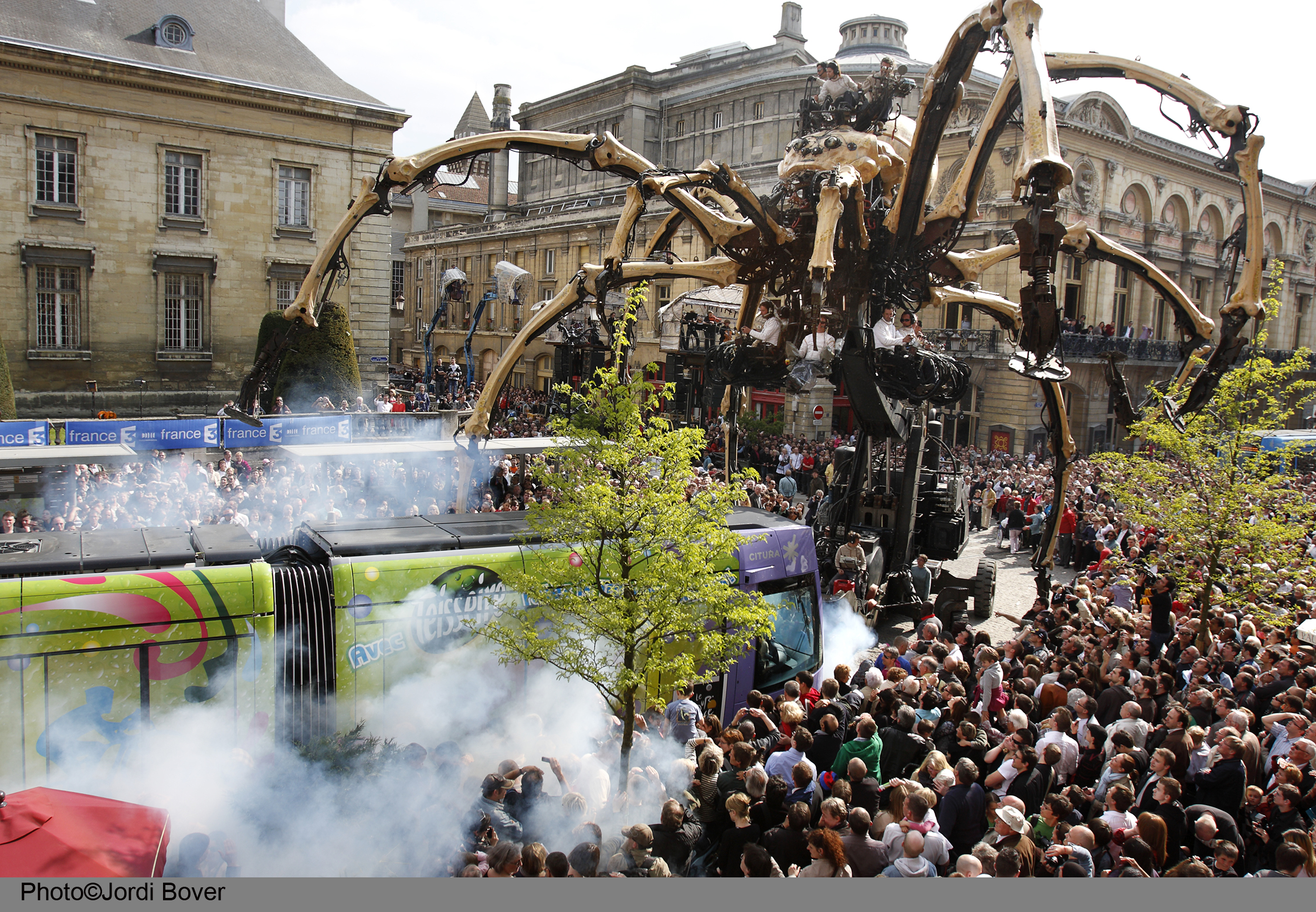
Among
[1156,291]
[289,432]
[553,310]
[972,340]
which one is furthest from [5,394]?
[972,340]

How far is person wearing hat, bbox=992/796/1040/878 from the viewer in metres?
5.95

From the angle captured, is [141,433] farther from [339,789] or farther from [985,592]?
[985,592]

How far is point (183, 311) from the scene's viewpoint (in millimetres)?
34906

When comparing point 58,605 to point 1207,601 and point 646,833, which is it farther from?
point 1207,601

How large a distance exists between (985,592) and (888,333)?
572 centimetres

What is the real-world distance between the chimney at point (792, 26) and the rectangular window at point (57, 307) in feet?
131

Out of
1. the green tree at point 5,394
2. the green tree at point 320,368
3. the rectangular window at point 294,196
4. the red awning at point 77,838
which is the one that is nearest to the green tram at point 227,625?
the red awning at point 77,838

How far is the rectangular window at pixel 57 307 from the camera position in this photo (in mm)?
32531

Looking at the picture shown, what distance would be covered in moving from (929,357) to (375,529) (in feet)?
26.3

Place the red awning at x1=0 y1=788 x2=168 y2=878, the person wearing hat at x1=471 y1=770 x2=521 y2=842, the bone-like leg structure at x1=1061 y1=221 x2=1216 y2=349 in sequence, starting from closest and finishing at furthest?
the red awning at x1=0 y1=788 x2=168 y2=878
the person wearing hat at x1=471 y1=770 x2=521 y2=842
the bone-like leg structure at x1=1061 y1=221 x2=1216 y2=349

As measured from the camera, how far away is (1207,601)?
12.4 m

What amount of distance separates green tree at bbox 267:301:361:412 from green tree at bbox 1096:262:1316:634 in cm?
2319

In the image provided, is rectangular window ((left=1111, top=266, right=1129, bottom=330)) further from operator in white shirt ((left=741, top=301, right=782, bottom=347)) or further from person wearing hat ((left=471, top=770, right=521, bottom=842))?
person wearing hat ((left=471, top=770, right=521, bottom=842))

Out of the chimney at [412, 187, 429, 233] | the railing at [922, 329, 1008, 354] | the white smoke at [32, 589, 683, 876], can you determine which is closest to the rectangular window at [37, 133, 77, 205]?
the white smoke at [32, 589, 683, 876]
